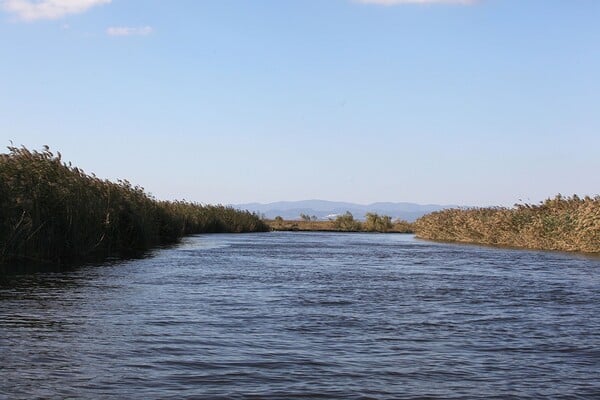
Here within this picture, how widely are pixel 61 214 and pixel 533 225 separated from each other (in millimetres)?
27962

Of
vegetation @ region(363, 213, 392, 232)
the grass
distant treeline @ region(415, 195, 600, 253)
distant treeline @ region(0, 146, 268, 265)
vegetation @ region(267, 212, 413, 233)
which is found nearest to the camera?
distant treeline @ region(0, 146, 268, 265)

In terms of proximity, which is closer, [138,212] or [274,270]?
[274,270]

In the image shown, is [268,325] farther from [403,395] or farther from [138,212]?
[138,212]

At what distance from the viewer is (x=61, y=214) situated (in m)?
24.8

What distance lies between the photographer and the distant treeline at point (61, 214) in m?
21.6

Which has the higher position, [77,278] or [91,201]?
[91,201]

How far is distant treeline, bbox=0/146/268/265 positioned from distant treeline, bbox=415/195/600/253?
2141cm

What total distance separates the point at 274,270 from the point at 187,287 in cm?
638

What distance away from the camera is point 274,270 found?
78.8 ft

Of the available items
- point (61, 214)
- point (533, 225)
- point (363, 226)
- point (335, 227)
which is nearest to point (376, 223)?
point (363, 226)

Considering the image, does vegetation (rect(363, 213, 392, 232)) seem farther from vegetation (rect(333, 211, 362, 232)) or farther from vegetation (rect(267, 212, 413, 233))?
vegetation (rect(333, 211, 362, 232))

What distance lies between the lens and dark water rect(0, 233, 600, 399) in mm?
8148

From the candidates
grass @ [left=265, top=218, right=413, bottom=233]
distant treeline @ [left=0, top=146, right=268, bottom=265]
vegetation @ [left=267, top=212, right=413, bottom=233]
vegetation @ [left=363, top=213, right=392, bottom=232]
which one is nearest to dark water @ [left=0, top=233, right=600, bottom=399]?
distant treeline @ [left=0, top=146, right=268, bottom=265]

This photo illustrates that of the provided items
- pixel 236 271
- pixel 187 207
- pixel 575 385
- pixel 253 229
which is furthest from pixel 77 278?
pixel 253 229
